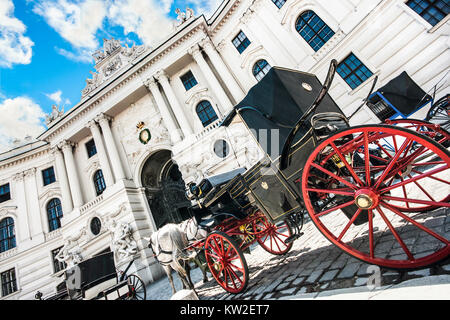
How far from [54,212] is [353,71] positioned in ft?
76.5

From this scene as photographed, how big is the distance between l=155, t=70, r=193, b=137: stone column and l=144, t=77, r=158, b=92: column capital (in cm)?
37

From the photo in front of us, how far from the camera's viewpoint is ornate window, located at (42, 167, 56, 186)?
1777 cm

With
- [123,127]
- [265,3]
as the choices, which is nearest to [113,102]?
[123,127]

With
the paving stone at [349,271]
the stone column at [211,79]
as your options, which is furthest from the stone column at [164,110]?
the paving stone at [349,271]

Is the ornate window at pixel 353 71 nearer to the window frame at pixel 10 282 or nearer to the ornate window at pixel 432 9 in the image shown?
the ornate window at pixel 432 9

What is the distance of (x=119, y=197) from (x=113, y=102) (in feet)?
24.1

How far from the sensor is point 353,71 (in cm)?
1025

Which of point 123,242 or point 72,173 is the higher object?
point 72,173

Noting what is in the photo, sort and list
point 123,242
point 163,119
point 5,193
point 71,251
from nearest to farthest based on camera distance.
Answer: point 123,242
point 71,251
point 163,119
point 5,193

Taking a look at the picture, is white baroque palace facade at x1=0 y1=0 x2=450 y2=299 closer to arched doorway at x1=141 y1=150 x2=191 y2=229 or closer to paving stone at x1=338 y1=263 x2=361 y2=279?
arched doorway at x1=141 y1=150 x2=191 y2=229

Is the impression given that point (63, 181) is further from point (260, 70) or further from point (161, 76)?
point (260, 70)

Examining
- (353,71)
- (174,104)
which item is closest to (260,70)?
(353,71)

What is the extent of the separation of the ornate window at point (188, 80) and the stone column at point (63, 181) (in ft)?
38.1

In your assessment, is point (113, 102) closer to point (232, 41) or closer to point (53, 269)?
point (232, 41)
